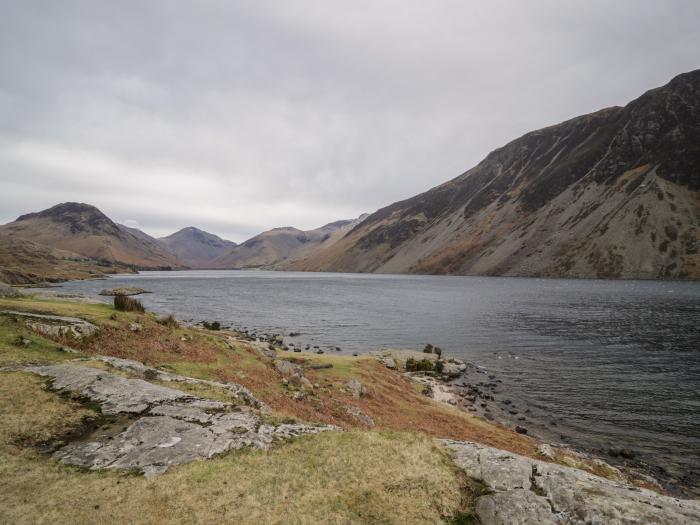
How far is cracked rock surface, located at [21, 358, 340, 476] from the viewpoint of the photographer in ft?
38.5

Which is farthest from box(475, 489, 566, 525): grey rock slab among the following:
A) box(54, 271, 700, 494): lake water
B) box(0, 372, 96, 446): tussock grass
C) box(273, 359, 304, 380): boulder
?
box(273, 359, 304, 380): boulder

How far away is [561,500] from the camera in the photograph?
10289 mm

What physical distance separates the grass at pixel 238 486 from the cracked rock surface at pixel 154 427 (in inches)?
22.4

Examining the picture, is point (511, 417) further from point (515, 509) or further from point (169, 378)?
point (169, 378)

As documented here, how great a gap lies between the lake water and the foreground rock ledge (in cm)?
1685

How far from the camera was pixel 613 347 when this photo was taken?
51.8m

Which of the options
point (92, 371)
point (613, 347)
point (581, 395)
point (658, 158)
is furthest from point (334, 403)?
point (658, 158)

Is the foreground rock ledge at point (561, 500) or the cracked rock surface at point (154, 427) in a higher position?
the cracked rock surface at point (154, 427)

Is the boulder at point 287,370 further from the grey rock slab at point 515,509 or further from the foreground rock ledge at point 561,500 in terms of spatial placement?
the grey rock slab at point 515,509

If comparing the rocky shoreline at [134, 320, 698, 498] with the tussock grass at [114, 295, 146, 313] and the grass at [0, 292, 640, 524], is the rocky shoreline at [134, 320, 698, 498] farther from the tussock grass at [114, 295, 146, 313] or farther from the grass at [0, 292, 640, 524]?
the tussock grass at [114, 295, 146, 313]

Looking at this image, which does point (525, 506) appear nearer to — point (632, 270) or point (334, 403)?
point (334, 403)

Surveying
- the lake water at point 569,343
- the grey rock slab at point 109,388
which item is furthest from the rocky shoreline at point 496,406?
the grey rock slab at point 109,388

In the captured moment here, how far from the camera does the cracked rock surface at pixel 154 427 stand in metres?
11.8

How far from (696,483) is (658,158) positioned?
22470 cm
